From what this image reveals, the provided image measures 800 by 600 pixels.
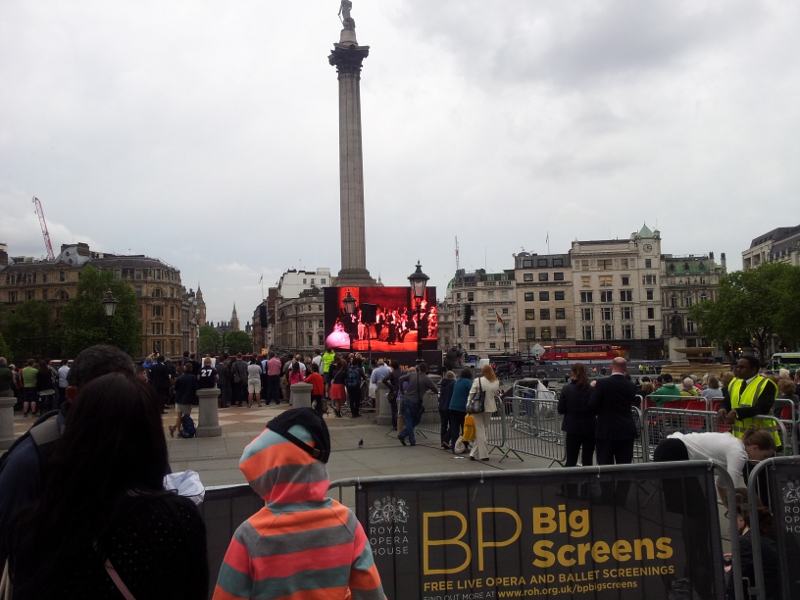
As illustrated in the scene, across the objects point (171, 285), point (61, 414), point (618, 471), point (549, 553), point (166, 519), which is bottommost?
point (549, 553)

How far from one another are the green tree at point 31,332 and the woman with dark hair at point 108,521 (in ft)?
Answer: 326

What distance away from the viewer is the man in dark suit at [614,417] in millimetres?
8922

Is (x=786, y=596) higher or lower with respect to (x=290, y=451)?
lower

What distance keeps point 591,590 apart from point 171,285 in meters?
116

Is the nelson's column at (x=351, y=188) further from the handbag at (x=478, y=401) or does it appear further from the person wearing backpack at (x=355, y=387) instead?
the handbag at (x=478, y=401)

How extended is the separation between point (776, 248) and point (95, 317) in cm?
9504

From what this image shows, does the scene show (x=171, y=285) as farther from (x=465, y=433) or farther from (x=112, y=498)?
(x=112, y=498)

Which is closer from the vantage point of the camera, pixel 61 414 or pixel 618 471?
pixel 61 414

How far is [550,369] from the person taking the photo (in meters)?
43.2

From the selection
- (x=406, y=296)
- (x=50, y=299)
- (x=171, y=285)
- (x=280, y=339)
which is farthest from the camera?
(x=280, y=339)

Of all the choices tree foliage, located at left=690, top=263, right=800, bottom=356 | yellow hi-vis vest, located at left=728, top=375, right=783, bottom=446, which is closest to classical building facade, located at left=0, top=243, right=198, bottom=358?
tree foliage, located at left=690, top=263, right=800, bottom=356

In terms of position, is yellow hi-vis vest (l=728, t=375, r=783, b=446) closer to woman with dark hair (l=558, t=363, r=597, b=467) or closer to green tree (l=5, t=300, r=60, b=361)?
woman with dark hair (l=558, t=363, r=597, b=467)

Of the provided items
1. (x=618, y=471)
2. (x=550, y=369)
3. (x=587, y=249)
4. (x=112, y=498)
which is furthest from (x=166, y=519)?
(x=587, y=249)

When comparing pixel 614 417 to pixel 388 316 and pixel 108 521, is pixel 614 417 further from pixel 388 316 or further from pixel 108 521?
pixel 388 316
